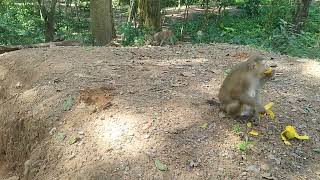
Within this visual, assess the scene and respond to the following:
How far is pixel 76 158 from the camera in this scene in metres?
4.82

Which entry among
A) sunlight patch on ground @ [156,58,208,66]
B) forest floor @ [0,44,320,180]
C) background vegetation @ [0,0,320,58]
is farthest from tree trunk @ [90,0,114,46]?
sunlight patch on ground @ [156,58,208,66]

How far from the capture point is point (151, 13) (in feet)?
37.2

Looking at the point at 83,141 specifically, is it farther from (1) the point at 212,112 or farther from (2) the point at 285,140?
(2) the point at 285,140

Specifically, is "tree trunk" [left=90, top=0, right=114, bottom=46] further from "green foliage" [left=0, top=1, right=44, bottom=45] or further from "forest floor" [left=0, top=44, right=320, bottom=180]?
"green foliage" [left=0, top=1, right=44, bottom=45]

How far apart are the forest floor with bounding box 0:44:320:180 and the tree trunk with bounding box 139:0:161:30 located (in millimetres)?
3813

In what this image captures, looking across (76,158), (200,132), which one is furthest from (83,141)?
(200,132)

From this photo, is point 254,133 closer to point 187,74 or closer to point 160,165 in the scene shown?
point 160,165

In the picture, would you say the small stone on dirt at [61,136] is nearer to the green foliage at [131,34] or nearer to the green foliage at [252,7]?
the green foliage at [131,34]

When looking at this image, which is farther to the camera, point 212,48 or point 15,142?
point 212,48

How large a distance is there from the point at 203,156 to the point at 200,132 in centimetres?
41

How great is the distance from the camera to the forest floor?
446cm

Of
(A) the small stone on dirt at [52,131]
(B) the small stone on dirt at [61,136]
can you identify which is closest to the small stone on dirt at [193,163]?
(B) the small stone on dirt at [61,136]

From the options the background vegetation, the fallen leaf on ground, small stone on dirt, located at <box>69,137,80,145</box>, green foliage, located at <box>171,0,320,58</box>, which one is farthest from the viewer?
green foliage, located at <box>171,0,320,58</box>

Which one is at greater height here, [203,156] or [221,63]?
[221,63]
